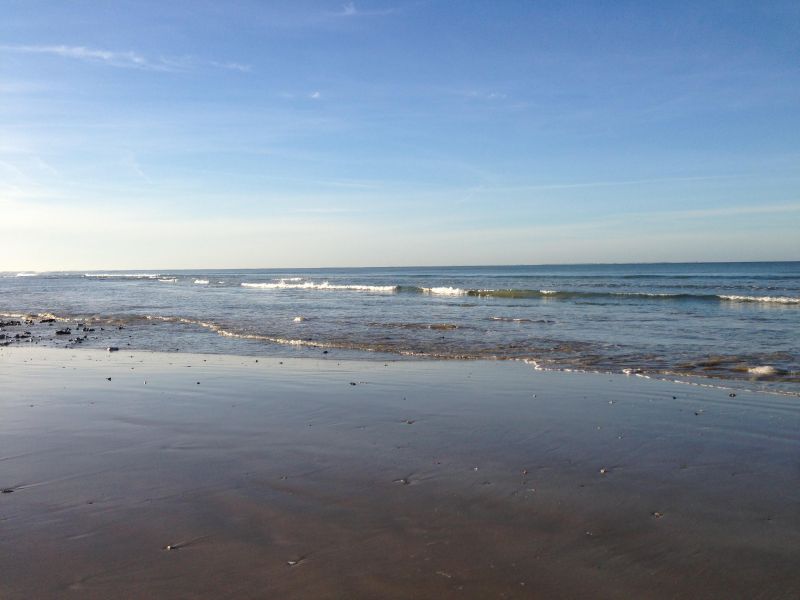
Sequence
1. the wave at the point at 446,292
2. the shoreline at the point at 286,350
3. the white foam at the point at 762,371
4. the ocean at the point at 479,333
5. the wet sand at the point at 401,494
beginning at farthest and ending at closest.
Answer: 1. the wave at the point at 446,292
2. the ocean at the point at 479,333
3. the white foam at the point at 762,371
4. the shoreline at the point at 286,350
5. the wet sand at the point at 401,494

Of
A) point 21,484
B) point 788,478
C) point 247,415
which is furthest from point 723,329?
point 21,484

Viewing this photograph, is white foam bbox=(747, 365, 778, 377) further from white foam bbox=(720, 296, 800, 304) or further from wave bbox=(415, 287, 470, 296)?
wave bbox=(415, 287, 470, 296)

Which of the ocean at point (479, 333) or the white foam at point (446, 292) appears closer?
the ocean at point (479, 333)

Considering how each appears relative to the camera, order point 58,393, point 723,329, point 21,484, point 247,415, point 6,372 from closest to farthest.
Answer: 1. point 21,484
2. point 247,415
3. point 58,393
4. point 6,372
5. point 723,329

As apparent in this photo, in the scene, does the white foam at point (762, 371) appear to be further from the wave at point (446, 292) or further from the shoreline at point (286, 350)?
the wave at point (446, 292)

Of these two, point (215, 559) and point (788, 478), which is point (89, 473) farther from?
point (788, 478)

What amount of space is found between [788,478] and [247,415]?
246 inches

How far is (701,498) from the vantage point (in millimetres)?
5086

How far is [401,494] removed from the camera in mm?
5152

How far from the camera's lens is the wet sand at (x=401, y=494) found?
150 inches

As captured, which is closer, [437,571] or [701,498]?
[437,571]

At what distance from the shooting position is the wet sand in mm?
3816

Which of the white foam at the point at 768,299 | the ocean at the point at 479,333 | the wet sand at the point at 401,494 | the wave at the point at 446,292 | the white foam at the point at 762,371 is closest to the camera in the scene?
the wet sand at the point at 401,494

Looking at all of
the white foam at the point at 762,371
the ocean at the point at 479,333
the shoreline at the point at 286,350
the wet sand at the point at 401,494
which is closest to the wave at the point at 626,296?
the ocean at the point at 479,333
